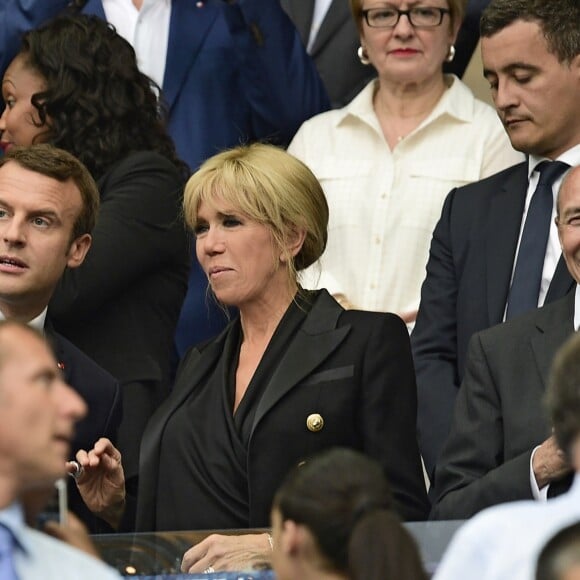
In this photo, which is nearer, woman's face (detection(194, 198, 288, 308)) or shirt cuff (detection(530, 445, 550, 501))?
shirt cuff (detection(530, 445, 550, 501))

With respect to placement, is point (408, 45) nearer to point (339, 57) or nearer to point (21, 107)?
point (339, 57)

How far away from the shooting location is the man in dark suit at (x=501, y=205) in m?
5.69

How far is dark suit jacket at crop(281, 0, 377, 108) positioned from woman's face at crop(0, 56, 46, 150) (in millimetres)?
1320

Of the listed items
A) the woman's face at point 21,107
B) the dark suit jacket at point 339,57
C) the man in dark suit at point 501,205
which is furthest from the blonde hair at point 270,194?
the dark suit jacket at point 339,57

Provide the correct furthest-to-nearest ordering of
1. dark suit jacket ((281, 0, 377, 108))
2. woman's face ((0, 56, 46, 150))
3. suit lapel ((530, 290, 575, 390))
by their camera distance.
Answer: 1. dark suit jacket ((281, 0, 377, 108))
2. woman's face ((0, 56, 46, 150))
3. suit lapel ((530, 290, 575, 390))

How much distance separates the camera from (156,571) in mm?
4312

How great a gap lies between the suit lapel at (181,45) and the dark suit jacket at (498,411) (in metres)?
2.10

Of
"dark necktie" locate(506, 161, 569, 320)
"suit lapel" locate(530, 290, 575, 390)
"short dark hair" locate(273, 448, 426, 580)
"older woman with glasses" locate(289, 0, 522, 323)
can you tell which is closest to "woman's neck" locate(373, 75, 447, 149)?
"older woman with glasses" locate(289, 0, 522, 323)

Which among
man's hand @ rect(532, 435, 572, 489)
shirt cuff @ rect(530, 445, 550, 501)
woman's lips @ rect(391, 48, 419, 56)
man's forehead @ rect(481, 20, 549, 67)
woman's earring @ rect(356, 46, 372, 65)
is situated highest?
man's forehead @ rect(481, 20, 549, 67)

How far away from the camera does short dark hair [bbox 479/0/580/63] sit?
19.5 feet

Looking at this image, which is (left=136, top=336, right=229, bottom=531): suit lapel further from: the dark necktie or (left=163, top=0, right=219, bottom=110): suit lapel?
(left=163, top=0, right=219, bottom=110): suit lapel

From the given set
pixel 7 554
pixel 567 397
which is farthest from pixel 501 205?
pixel 7 554

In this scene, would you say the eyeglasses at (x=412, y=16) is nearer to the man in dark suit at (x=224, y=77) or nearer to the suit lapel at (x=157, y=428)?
the man in dark suit at (x=224, y=77)

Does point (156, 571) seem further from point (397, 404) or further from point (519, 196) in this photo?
point (519, 196)
